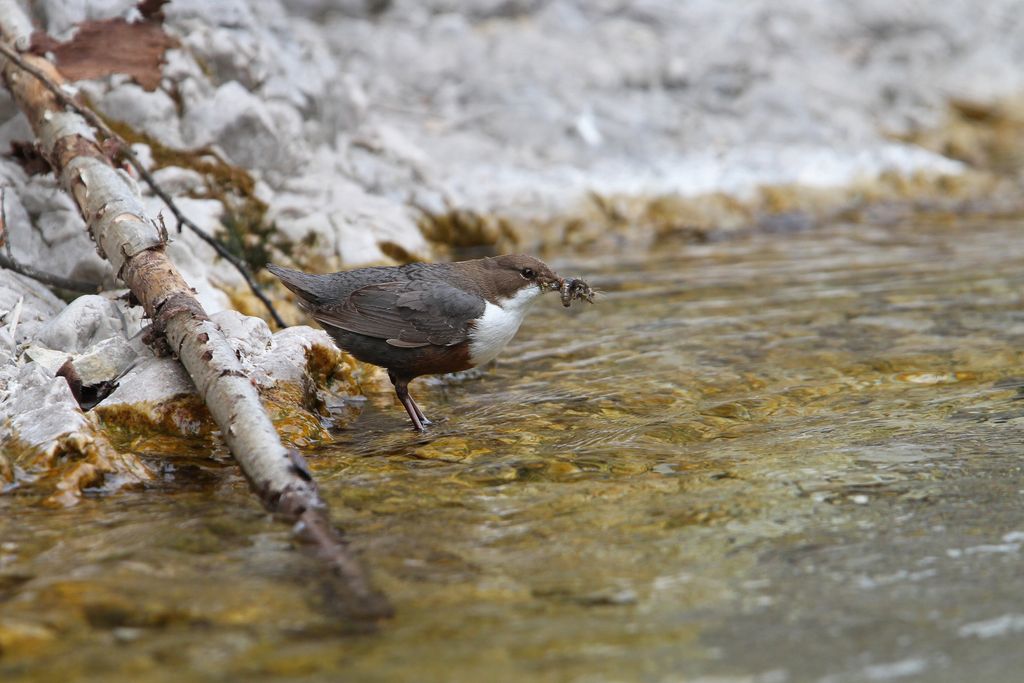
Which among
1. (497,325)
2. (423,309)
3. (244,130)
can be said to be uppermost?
(244,130)

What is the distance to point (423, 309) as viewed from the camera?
15.6 feet

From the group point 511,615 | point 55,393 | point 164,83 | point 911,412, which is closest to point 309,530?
point 511,615

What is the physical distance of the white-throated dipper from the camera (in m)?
4.69

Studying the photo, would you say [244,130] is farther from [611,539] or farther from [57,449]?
[611,539]

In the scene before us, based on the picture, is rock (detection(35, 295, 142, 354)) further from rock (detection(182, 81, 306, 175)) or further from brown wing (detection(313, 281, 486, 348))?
rock (detection(182, 81, 306, 175))

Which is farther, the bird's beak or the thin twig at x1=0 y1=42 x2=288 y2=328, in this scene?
the bird's beak

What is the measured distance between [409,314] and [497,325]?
0.40m

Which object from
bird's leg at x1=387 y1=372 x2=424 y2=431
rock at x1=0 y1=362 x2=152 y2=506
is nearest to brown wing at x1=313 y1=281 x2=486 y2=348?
bird's leg at x1=387 y1=372 x2=424 y2=431

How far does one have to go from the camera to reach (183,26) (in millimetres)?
7367

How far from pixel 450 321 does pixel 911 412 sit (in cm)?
199

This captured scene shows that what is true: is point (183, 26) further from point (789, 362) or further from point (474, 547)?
point (474, 547)

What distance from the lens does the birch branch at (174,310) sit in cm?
319

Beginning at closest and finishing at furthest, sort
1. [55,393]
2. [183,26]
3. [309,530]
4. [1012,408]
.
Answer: [309,530] < [55,393] < [1012,408] < [183,26]

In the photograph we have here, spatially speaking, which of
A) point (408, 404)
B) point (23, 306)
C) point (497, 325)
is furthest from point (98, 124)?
point (497, 325)
